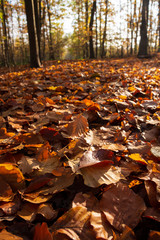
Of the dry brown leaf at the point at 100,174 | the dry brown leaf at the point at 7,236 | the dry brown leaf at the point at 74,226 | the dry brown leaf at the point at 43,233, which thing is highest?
the dry brown leaf at the point at 100,174

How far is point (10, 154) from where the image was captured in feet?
3.27

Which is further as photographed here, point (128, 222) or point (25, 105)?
point (25, 105)

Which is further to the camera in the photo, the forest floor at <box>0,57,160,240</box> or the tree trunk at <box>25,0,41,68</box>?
the tree trunk at <box>25,0,41,68</box>

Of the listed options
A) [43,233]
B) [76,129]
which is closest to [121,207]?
[43,233]

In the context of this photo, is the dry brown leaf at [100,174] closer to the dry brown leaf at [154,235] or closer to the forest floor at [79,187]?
the forest floor at [79,187]

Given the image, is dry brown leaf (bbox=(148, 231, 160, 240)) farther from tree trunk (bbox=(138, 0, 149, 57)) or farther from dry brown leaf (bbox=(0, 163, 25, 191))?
tree trunk (bbox=(138, 0, 149, 57))

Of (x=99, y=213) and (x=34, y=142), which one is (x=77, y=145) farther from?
(x=99, y=213)

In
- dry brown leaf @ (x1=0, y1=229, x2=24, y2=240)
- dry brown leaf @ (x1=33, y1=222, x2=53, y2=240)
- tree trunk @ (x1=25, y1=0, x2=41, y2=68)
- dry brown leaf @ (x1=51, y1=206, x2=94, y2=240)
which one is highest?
tree trunk @ (x1=25, y1=0, x2=41, y2=68)

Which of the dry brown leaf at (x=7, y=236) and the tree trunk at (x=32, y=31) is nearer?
the dry brown leaf at (x=7, y=236)

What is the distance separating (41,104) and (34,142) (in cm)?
83

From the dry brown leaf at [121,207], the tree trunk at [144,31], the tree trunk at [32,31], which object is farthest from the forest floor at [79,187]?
the tree trunk at [144,31]

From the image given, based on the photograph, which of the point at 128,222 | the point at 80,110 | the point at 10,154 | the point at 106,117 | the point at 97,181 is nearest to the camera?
the point at 128,222

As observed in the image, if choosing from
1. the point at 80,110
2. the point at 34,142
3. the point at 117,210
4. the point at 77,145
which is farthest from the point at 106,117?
the point at 117,210

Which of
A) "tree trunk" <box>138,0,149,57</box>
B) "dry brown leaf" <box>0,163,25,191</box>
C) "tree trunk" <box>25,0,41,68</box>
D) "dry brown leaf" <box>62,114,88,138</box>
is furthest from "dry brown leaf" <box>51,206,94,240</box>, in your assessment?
"tree trunk" <box>138,0,149,57</box>
